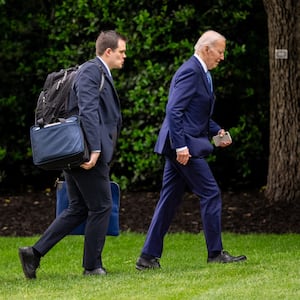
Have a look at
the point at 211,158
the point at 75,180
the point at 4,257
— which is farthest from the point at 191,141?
the point at 211,158

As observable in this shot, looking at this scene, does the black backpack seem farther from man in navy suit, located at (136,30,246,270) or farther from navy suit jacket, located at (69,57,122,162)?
man in navy suit, located at (136,30,246,270)

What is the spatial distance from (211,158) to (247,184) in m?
1.13

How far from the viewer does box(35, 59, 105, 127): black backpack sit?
326 inches

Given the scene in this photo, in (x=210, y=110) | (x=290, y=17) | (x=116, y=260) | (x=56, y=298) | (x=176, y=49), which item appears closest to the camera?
(x=56, y=298)

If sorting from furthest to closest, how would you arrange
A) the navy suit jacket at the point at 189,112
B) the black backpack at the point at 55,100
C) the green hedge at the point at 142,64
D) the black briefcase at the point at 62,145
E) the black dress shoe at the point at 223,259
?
the green hedge at the point at 142,64 → the black dress shoe at the point at 223,259 → the navy suit jacket at the point at 189,112 → the black backpack at the point at 55,100 → the black briefcase at the point at 62,145

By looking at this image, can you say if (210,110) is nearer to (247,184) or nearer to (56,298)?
(56,298)

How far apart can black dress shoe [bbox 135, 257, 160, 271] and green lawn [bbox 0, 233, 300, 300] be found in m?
0.07

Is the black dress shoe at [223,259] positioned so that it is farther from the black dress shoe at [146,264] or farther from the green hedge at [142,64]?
the green hedge at [142,64]

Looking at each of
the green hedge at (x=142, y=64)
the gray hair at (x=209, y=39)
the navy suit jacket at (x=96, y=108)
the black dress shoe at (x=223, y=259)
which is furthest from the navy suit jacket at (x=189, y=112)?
the green hedge at (x=142, y=64)

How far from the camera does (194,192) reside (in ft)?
29.2

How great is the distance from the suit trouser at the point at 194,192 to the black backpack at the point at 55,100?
42.3 inches

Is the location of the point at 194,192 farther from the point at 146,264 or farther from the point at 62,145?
the point at 62,145

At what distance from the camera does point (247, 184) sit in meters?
14.9

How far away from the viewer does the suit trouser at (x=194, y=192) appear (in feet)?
28.9
